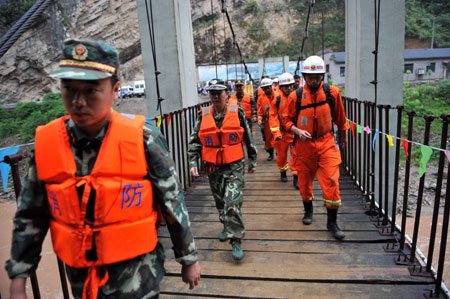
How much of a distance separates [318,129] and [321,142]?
14cm

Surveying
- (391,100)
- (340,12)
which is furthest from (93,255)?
(340,12)

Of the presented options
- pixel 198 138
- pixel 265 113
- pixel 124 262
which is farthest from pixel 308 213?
pixel 265 113

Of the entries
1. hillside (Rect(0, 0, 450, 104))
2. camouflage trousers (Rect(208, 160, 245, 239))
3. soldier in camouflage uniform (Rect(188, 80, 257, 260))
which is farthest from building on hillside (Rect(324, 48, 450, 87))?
camouflage trousers (Rect(208, 160, 245, 239))

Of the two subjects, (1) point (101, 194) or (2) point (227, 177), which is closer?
(1) point (101, 194)

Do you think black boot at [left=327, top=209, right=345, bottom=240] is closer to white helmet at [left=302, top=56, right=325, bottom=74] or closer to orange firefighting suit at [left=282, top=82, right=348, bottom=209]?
orange firefighting suit at [left=282, top=82, right=348, bottom=209]

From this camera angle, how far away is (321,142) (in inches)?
137

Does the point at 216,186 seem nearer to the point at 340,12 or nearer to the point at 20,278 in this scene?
the point at 20,278

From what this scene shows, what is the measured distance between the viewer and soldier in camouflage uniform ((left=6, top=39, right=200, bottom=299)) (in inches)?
51.2

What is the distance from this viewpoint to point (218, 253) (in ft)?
11.0

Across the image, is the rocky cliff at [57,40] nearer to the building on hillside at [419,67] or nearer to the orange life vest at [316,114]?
the building on hillside at [419,67]

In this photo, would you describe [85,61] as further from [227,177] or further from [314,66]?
[314,66]

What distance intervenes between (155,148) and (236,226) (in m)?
1.98

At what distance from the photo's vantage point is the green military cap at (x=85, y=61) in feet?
4.13

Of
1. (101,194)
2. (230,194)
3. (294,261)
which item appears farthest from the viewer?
(230,194)
